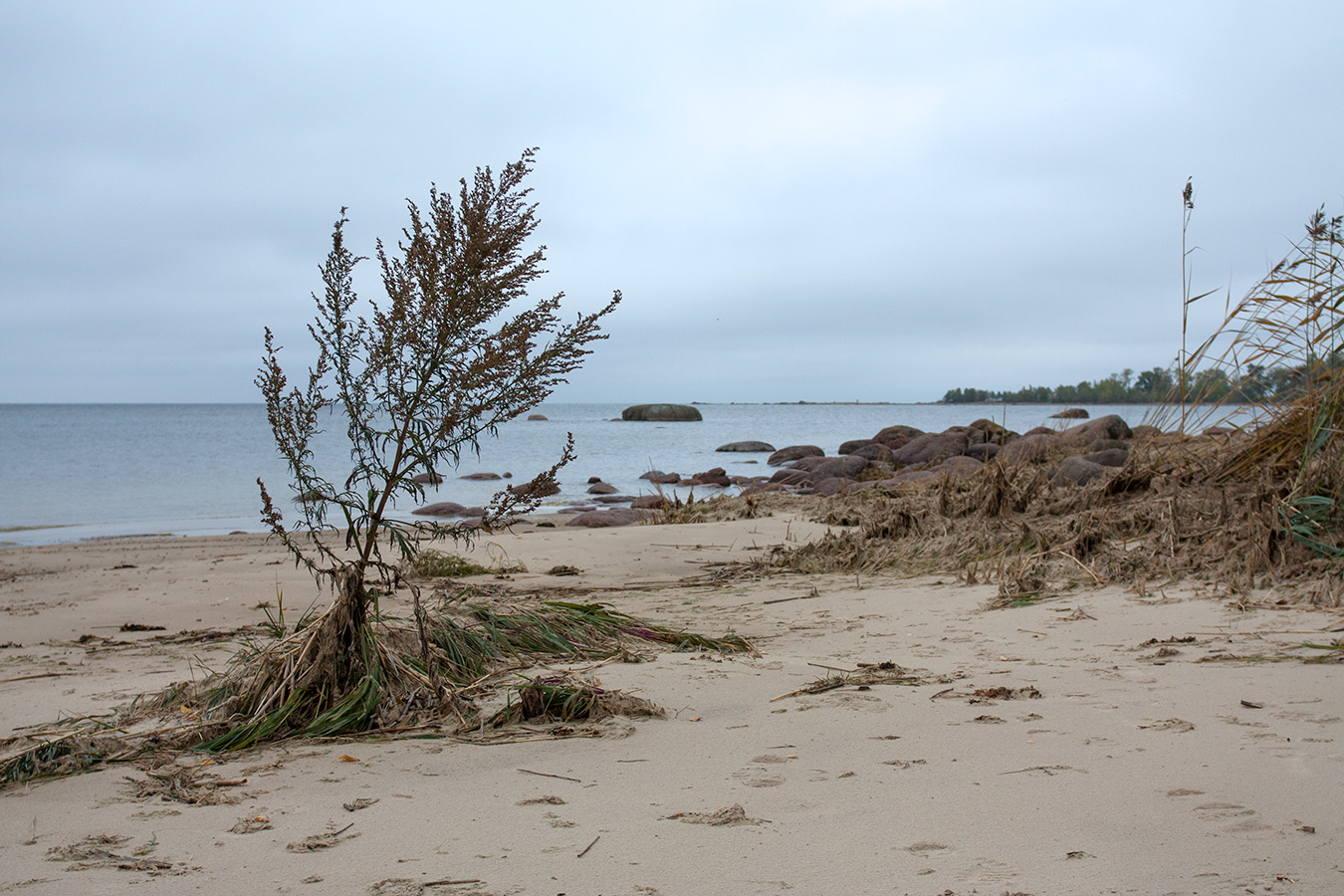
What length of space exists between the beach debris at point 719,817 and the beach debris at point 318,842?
795 millimetres

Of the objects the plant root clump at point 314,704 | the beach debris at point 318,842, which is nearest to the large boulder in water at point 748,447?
the plant root clump at point 314,704

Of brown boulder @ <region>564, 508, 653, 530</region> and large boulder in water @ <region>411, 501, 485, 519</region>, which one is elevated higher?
brown boulder @ <region>564, 508, 653, 530</region>

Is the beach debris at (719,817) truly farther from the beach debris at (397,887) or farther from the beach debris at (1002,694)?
the beach debris at (1002,694)

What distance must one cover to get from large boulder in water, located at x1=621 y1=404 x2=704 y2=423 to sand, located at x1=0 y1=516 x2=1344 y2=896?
6910 centimetres

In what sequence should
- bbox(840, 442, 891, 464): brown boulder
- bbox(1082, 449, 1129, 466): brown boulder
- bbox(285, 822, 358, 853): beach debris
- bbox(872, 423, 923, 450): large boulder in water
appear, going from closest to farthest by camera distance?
bbox(285, 822, 358, 853): beach debris
bbox(1082, 449, 1129, 466): brown boulder
bbox(840, 442, 891, 464): brown boulder
bbox(872, 423, 923, 450): large boulder in water

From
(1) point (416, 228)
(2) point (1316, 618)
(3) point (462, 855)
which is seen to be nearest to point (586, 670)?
(3) point (462, 855)

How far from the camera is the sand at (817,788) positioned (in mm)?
1834

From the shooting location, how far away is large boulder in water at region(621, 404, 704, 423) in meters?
73.4

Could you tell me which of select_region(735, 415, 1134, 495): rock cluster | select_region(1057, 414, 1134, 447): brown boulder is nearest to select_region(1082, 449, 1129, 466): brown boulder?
select_region(735, 415, 1134, 495): rock cluster

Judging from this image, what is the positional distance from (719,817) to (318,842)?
0.97 meters

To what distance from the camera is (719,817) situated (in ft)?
6.97

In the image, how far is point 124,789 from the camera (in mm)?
2412

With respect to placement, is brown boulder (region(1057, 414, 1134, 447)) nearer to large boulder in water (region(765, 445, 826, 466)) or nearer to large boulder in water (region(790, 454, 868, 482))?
large boulder in water (region(790, 454, 868, 482))

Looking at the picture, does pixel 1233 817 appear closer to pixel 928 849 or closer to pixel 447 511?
pixel 928 849
